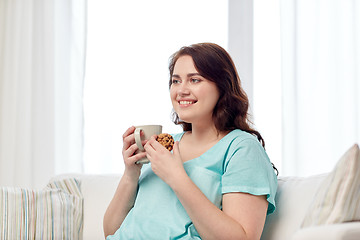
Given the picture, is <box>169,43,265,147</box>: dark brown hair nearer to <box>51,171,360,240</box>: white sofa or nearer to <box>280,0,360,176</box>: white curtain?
<box>51,171,360,240</box>: white sofa

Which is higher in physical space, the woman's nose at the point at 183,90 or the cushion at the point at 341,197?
the woman's nose at the point at 183,90

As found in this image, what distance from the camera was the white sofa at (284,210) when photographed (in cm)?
112

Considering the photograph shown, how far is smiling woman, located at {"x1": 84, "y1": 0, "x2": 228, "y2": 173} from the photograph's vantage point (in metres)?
3.28

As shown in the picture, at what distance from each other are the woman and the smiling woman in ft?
4.66

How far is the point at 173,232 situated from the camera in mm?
1572

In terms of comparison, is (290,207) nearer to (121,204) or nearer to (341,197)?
(341,197)

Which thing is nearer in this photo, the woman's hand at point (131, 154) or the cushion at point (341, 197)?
the cushion at point (341, 197)

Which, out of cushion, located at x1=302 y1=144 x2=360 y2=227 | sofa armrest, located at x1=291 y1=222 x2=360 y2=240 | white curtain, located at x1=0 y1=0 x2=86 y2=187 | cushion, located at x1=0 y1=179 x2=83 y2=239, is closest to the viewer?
sofa armrest, located at x1=291 y1=222 x2=360 y2=240

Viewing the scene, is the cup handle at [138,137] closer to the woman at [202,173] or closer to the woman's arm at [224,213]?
the woman at [202,173]

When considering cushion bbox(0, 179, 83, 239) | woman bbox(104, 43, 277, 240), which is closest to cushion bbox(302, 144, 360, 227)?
woman bbox(104, 43, 277, 240)

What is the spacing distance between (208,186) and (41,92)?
2346mm

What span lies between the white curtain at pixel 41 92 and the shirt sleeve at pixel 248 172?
6.95 feet

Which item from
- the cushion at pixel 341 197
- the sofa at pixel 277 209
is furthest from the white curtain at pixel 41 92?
the cushion at pixel 341 197

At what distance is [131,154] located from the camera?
172 centimetres
